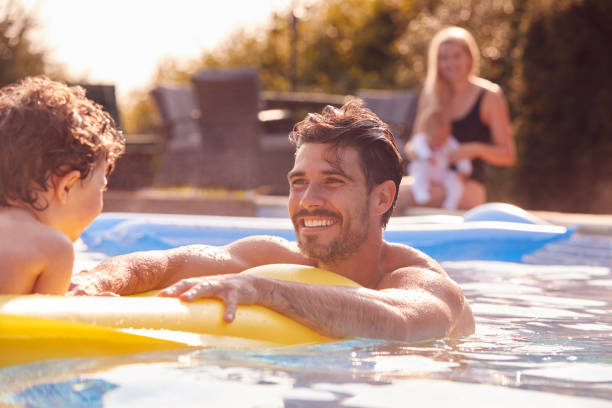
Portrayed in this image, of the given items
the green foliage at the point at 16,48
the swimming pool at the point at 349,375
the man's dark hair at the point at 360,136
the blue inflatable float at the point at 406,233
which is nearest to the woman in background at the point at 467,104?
the blue inflatable float at the point at 406,233

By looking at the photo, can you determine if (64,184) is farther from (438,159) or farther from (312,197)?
(438,159)

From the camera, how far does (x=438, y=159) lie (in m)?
7.37

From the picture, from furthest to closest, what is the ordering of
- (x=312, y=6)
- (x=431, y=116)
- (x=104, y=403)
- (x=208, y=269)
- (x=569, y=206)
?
(x=312, y=6)
(x=569, y=206)
(x=431, y=116)
(x=208, y=269)
(x=104, y=403)

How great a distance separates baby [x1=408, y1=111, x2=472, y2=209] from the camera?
7355 millimetres

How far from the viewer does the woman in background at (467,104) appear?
7.25 metres

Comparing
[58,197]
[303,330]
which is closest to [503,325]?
[303,330]

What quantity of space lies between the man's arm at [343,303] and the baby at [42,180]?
0.39m

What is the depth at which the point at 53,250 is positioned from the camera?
2.57 metres

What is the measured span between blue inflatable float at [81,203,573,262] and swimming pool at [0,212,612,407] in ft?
6.95

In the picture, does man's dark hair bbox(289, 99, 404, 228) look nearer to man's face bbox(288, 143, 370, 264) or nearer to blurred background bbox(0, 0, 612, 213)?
man's face bbox(288, 143, 370, 264)

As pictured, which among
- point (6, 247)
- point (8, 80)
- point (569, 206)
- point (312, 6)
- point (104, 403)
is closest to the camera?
point (104, 403)

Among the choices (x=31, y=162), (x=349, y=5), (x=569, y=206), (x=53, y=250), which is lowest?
(x=569, y=206)

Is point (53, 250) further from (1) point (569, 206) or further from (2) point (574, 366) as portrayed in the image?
(1) point (569, 206)

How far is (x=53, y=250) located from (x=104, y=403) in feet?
2.31
